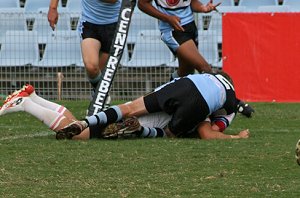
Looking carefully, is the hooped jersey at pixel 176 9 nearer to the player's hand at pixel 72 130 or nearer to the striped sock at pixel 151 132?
the striped sock at pixel 151 132

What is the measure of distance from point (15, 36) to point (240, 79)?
3.64m

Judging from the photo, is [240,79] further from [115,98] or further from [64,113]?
[64,113]

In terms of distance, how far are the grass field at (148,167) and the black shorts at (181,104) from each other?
0.54ft

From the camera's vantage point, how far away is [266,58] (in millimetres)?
13922

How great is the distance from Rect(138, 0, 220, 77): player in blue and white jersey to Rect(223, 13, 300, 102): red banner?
4.34m

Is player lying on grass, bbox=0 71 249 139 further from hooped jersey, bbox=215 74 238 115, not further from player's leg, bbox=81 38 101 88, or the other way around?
player's leg, bbox=81 38 101 88

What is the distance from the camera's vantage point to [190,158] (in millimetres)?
6367

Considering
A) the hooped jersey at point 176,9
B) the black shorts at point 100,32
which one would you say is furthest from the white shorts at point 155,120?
the hooped jersey at point 176,9

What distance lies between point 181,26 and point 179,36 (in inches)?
4.4

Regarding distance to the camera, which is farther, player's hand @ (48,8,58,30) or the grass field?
player's hand @ (48,8,58,30)

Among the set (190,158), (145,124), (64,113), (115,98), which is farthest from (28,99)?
(115,98)

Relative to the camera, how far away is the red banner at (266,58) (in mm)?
13859

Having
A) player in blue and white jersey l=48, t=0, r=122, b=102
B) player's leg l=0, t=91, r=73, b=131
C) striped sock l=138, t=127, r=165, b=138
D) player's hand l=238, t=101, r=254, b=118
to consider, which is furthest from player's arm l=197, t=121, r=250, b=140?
player's hand l=238, t=101, r=254, b=118

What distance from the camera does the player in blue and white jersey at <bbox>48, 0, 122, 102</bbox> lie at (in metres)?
9.16
